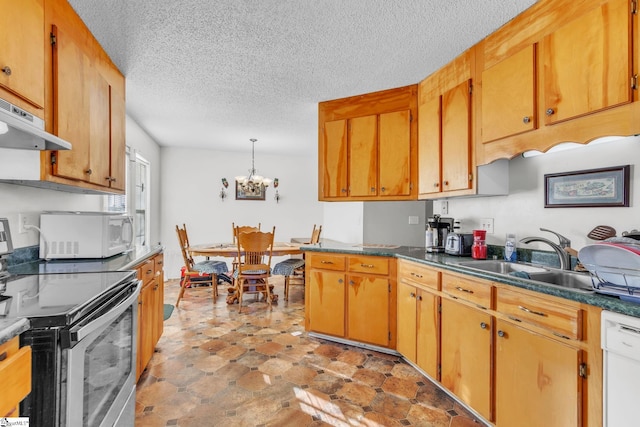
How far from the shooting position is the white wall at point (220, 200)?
5508mm

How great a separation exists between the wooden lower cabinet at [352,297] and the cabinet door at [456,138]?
81cm

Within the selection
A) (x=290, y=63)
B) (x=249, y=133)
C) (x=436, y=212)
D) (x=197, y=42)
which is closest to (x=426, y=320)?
(x=436, y=212)

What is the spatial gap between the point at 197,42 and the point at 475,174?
211 cm

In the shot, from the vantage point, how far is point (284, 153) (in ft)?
19.6

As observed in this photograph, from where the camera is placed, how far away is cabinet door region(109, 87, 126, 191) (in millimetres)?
2340

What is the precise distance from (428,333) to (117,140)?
2746 mm

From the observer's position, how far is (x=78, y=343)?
3.33 feet

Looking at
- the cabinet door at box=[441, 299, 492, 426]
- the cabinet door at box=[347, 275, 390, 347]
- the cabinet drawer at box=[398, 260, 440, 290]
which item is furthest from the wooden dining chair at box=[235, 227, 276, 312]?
the cabinet door at box=[441, 299, 492, 426]

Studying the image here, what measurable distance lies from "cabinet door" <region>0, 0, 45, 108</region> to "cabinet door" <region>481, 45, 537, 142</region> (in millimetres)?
2485

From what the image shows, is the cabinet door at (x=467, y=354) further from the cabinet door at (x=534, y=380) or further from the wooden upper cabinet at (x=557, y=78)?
the wooden upper cabinet at (x=557, y=78)

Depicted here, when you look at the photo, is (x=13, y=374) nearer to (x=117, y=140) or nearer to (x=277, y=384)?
(x=277, y=384)

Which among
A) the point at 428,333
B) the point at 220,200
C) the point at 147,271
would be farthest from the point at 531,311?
the point at 220,200

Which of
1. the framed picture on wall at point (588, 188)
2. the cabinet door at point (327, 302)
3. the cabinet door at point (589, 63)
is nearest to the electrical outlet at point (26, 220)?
the cabinet door at point (327, 302)

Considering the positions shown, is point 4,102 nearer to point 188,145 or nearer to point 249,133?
point 249,133
